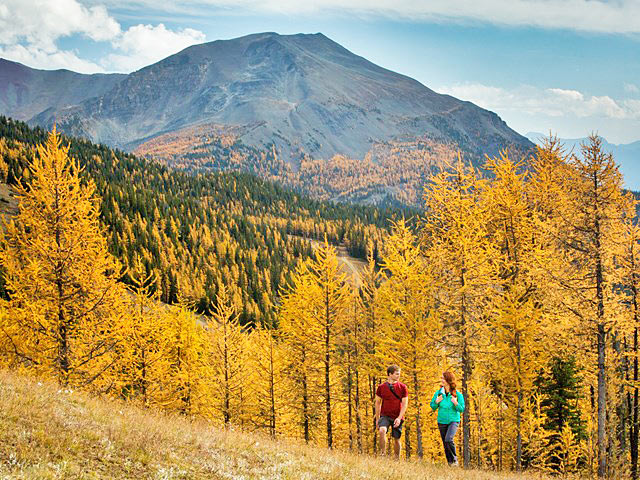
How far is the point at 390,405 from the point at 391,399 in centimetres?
18

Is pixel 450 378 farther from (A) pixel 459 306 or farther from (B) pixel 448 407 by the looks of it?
(A) pixel 459 306

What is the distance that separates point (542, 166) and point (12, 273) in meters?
26.2

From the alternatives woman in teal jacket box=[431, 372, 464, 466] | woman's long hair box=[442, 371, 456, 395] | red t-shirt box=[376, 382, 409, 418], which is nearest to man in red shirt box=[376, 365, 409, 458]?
red t-shirt box=[376, 382, 409, 418]

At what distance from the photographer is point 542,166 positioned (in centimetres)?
2377

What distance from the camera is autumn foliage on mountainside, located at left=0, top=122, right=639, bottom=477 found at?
613 inches

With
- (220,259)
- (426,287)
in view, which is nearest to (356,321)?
(426,287)

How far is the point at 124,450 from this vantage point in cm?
758

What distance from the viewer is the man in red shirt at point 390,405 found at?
11.5m

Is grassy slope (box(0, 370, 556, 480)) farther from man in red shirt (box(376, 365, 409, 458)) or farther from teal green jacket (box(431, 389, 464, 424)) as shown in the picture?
teal green jacket (box(431, 389, 464, 424))

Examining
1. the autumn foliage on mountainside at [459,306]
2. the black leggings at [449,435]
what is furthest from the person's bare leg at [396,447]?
the autumn foliage on mountainside at [459,306]

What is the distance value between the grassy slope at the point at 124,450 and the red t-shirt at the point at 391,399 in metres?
1.32

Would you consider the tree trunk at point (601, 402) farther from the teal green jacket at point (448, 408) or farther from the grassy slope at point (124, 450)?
the grassy slope at point (124, 450)

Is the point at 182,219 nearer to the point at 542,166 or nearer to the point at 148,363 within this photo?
the point at 148,363

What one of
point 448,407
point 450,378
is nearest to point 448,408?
point 448,407
